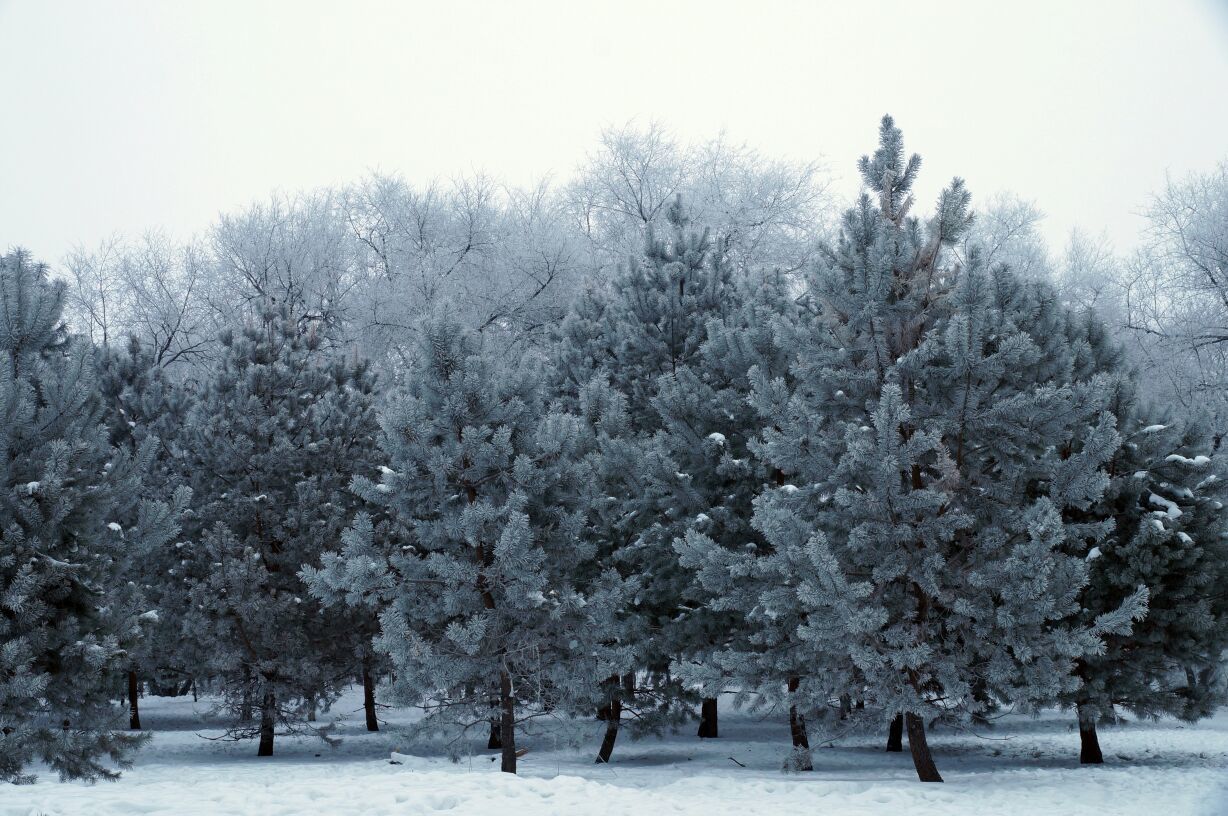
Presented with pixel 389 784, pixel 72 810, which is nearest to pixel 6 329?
pixel 72 810

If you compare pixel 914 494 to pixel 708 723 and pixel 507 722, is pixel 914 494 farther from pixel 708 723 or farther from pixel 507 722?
pixel 708 723

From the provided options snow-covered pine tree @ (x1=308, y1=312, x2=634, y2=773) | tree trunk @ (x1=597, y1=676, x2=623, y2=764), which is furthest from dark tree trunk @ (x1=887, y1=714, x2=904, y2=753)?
snow-covered pine tree @ (x1=308, y1=312, x2=634, y2=773)

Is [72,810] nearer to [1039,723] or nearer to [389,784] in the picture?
[389,784]

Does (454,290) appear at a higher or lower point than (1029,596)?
higher

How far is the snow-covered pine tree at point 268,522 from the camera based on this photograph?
15367 millimetres

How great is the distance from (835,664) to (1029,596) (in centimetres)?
207

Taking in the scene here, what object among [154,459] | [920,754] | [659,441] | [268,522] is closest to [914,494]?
[920,754]

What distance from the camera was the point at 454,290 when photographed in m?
28.1

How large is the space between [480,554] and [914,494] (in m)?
4.77

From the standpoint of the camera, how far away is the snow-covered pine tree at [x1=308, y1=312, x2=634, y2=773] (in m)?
10.6

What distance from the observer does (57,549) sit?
8797 millimetres

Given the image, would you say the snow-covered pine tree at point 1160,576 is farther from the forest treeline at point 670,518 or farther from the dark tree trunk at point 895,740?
the dark tree trunk at point 895,740

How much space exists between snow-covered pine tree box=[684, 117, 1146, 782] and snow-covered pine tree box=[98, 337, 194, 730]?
30.6 feet

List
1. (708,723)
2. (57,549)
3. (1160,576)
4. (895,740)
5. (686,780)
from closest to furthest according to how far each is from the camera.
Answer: (57,549), (686,780), (1160,576), (895,740), (708,723)
